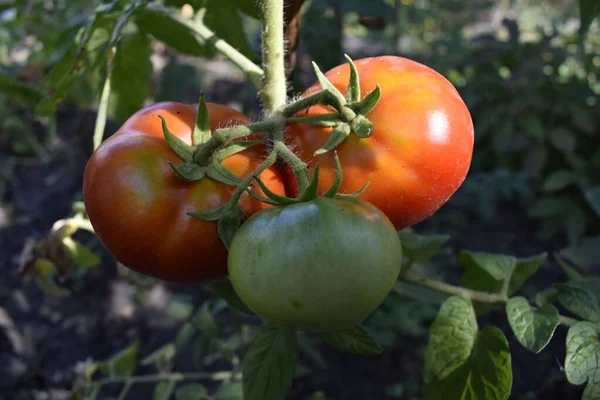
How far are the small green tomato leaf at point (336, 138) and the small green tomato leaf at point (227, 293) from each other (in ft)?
1.22

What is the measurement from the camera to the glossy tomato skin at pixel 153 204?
0.63m

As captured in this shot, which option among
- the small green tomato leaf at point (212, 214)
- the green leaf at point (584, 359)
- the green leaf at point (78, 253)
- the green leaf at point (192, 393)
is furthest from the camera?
the green leaf at point (192, 393)

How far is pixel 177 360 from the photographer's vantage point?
197 cm

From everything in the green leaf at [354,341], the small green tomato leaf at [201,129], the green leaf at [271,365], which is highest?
the small green tomato leaf at [201,129]

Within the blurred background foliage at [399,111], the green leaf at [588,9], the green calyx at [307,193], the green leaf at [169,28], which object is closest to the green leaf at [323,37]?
the blurred background foliage at [399,111]

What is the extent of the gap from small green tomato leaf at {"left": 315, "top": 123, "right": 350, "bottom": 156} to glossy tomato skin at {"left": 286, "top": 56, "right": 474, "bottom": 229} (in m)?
0.01

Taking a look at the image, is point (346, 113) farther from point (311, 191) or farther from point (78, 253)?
point (78, 253)

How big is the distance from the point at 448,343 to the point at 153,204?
0.50 m

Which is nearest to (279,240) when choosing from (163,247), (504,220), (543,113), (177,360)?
(163,247)

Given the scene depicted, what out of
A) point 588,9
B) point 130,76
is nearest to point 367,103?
point 588,9

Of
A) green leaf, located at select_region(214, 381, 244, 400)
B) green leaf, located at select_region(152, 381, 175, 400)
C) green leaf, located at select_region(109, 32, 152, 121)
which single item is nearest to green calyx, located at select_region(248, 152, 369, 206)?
green leaf, located at select_region(109, 32, 152, 121)

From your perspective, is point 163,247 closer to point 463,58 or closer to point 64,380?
point 64,380

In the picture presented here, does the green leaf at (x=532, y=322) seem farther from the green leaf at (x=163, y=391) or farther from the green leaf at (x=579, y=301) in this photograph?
the green leaf at (x=163, y=391)

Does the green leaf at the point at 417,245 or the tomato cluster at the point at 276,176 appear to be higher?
the tomato cluster at the point at 276,176
